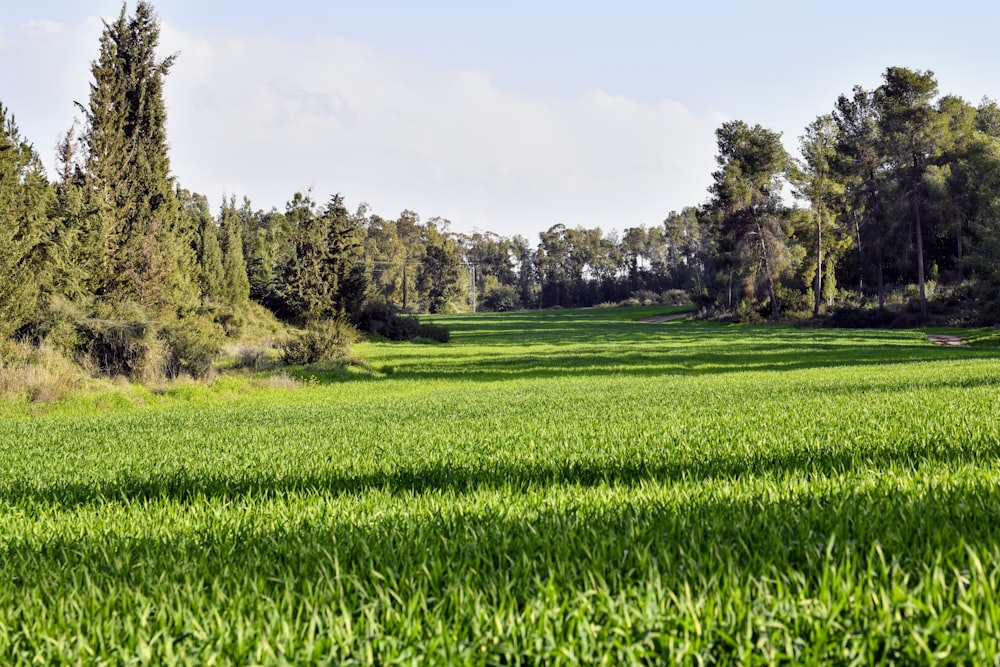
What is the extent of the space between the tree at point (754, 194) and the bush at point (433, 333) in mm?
31286

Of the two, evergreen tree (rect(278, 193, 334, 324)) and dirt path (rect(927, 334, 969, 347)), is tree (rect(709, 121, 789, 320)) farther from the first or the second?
evergreen tree (rect(278, 193, 334, 324))

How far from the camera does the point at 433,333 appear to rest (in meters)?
54.4

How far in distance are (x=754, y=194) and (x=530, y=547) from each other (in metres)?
68.6

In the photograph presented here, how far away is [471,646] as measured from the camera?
79.7 inches

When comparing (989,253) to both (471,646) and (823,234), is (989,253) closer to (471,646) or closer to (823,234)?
(823,234)

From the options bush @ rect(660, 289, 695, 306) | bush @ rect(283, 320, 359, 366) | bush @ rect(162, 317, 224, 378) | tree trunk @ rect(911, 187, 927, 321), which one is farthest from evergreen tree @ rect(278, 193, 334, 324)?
bush @ rect(660, 289, 695, 306)

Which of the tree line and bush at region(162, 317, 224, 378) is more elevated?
the tree line

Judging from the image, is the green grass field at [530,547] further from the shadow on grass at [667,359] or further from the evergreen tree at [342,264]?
the evergreen tree at [342,264]

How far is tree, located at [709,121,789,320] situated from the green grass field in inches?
2345

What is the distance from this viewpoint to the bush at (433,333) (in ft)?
176

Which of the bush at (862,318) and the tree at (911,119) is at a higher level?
the tree at (911,119)

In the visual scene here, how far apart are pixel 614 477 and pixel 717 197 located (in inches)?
2652

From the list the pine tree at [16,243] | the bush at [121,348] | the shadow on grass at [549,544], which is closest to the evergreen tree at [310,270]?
the bush at [121,348]

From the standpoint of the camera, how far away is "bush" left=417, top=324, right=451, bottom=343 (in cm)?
5366
